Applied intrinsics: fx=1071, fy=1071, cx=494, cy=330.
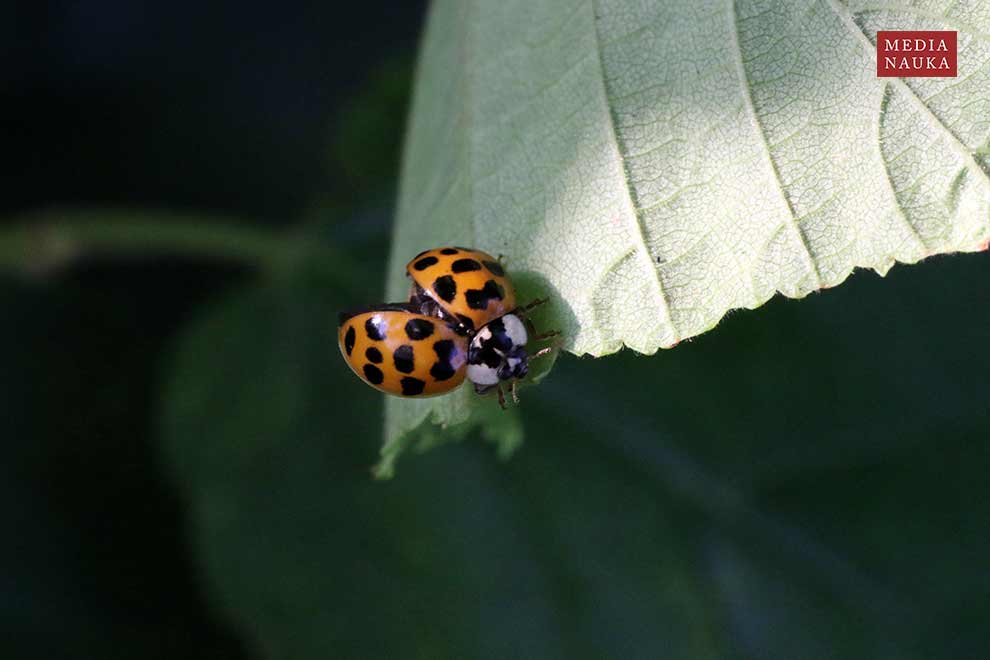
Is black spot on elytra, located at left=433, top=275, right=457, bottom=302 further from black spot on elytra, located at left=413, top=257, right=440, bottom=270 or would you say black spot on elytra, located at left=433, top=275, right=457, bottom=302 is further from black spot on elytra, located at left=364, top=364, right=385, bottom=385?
black spot on elytra, located at left=364, top=364, right=385, bottom=385

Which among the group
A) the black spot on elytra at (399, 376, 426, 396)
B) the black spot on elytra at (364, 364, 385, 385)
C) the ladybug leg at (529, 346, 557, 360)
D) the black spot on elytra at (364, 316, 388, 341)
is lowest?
the ladybug leg at (529, 346, 557, 360)

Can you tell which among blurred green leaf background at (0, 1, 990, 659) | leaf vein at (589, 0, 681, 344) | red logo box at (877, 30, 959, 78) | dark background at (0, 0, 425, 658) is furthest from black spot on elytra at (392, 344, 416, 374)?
dark background at (0, 0, 425, 658)

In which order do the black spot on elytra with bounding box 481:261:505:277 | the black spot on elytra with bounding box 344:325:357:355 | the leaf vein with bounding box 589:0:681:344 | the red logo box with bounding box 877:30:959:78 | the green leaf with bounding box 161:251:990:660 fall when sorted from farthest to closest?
the green leaf with bounding box 161:251:990:660 < the black spot on elytra with bounding box 344:325:357:355 < the black spot on elytra with bounding box 481:261:505:277 < the leaf vein with bounding box 589:0:681:344 < the red logo box with bounding box 877:30:959:78

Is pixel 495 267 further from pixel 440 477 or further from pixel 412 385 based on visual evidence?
pixel 440 477

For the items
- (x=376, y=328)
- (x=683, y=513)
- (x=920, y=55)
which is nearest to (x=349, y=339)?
(x=376, y=328)

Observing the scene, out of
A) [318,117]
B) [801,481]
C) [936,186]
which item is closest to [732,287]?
[936,186]

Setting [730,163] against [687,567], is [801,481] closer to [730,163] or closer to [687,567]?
[687,567]
